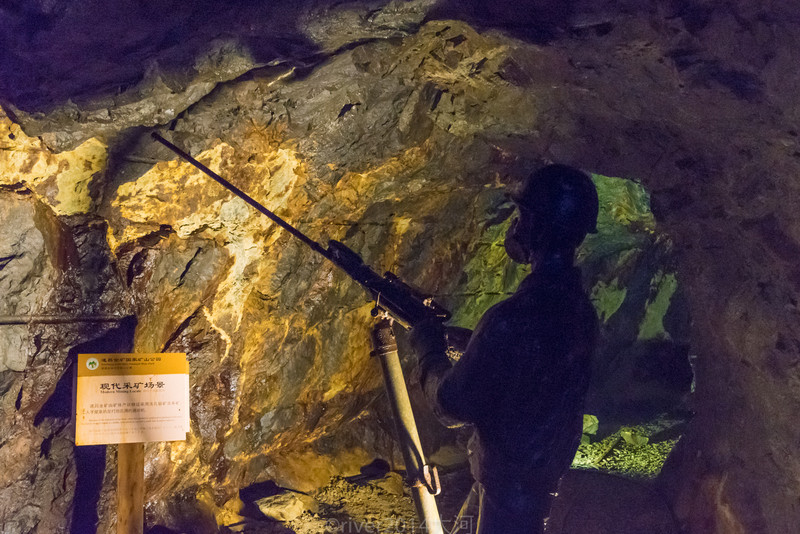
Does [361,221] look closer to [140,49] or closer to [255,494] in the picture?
[140,49]

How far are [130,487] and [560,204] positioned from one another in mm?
2488

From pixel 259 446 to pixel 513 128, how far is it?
2828mm

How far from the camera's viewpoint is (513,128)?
3105mm

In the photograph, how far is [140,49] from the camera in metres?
2.53

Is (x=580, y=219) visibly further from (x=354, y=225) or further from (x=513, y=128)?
(x=354, y=225)

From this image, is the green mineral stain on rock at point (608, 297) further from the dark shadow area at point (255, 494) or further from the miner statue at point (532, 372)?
the dark shadow area at point (255, 494)

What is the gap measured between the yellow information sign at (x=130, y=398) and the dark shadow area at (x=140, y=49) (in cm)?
121

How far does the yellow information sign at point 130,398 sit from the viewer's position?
7.80 ft

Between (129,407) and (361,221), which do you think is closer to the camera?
(129,407)

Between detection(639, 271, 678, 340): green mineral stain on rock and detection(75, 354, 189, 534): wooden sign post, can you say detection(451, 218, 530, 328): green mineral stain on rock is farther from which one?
detection(75, 354, 189, 534): wooden sign post

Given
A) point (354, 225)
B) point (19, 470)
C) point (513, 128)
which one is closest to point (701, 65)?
point (513, 128)

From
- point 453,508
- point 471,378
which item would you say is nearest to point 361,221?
point 471,378

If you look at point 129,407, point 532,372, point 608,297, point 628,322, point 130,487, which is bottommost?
point 130,487

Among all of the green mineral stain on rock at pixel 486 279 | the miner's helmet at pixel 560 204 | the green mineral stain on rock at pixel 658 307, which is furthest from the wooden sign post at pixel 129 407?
the green mineral stain on rock at pixel 658 307
